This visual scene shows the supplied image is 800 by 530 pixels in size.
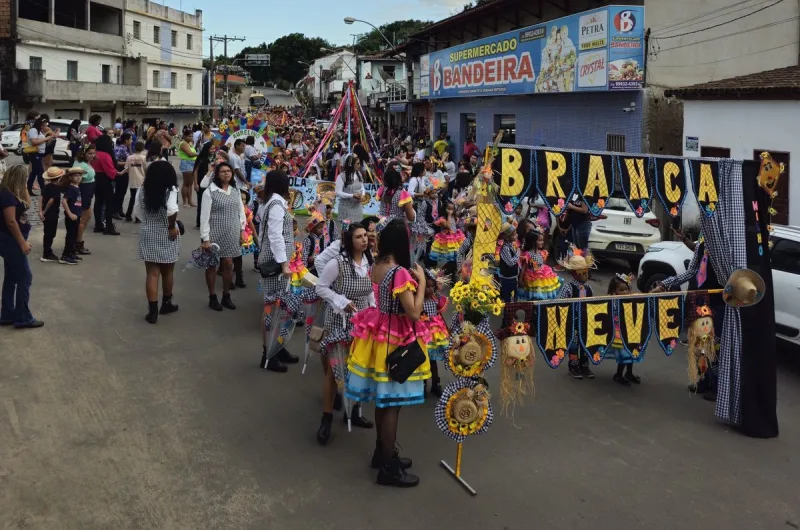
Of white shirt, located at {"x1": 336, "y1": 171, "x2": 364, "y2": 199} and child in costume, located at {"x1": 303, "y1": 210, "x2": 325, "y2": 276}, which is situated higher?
white shirt, located at {"x1": 336, "y1": 171, "x2": 364, "y2": 199}

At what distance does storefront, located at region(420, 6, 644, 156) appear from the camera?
59.6 ft

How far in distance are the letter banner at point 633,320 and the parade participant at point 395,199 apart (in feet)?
13.6

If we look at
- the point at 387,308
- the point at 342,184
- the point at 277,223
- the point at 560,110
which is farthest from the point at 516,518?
the point at 560,110

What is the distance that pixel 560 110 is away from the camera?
72.2ft

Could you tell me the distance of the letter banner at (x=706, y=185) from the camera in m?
6.17

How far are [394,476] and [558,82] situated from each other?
17988 mm

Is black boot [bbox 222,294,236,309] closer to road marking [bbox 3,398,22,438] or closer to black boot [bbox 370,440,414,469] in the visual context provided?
road marking [bbox 3,398,22,438]

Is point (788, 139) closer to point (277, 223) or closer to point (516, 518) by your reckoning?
point (277, 223)

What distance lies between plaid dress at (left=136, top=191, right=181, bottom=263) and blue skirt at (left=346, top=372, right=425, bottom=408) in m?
4.05

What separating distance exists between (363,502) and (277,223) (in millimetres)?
3185

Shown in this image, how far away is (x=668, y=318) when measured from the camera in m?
6.45

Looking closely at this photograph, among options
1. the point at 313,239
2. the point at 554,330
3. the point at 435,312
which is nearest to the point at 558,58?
the point at 313,239

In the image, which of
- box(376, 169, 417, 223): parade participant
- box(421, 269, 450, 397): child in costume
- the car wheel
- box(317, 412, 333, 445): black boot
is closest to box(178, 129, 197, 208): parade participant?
box(376, 169, 417, 223): parade participant

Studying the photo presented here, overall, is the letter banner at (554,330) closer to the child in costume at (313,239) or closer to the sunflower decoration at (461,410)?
the sunflower decoration at (461,410)
